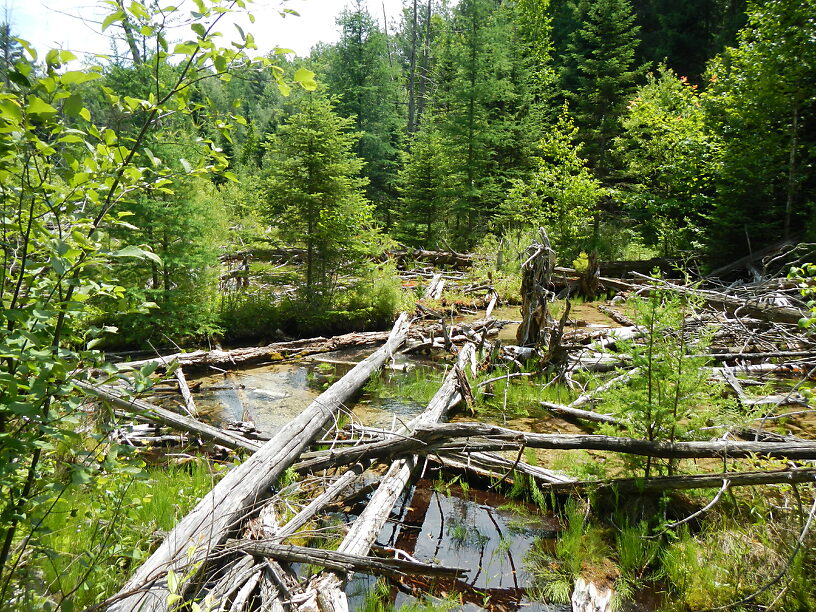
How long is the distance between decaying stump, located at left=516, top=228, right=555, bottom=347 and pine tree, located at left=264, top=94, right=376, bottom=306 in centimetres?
417

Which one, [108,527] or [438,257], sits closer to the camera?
[108,527]

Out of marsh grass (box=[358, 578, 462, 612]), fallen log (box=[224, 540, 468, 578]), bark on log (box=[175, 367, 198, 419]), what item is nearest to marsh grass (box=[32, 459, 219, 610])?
fallen log (box=[224, 540, 468, 578])

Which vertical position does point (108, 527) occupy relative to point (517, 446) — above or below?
above

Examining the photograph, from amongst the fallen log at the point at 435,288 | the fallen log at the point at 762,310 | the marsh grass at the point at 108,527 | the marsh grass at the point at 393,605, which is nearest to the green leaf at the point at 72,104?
the marsh grass at the point at 108,527

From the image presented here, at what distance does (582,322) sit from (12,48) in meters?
10.1

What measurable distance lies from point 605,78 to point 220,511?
23.7 meters

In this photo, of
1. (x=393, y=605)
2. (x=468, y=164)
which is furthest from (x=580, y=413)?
(x=468, y=164)

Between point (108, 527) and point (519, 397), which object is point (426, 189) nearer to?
point (519, 397)

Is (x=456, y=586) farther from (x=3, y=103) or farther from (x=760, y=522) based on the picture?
(x=3, y=103)

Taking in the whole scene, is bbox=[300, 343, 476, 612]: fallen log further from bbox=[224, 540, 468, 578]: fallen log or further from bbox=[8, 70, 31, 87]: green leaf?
bbox=[8, 70, 31, 87]: green leaf

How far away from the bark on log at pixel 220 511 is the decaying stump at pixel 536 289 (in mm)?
3803

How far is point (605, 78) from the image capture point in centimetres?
2184

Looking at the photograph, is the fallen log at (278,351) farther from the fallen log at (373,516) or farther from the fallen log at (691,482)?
the fallen log at (691,482)

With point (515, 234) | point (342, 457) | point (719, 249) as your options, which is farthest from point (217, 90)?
point (342, 457)
